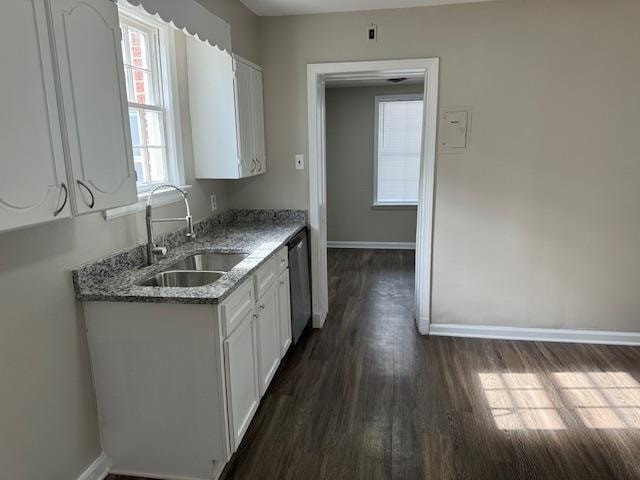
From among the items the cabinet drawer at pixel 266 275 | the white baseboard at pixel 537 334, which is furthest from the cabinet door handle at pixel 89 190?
the white baseboard at pixel 537 334

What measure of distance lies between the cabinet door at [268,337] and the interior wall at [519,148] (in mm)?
1128

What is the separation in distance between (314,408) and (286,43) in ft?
8.41

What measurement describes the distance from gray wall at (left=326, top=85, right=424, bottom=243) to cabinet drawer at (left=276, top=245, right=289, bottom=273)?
3544 mm

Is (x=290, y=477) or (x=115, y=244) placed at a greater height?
(x=115, y=244)

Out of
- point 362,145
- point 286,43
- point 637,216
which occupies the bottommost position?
point 637,216

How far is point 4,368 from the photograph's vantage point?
1.57 metres

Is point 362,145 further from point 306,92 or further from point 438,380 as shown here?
point 438,380

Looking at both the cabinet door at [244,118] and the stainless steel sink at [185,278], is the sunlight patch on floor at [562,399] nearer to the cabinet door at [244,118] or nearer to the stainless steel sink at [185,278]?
the stainless steel sink at [185,278]

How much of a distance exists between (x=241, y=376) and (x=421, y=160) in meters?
2.16

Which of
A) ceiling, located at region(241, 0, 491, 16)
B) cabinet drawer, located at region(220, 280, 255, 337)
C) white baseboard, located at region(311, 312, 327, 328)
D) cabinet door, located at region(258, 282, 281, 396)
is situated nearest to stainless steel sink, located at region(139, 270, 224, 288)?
cabinet drawer, located at region(220, 280, 255, 337)

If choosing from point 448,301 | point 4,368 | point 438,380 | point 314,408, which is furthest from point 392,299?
point 4,368

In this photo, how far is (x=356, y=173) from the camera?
635 centimetres

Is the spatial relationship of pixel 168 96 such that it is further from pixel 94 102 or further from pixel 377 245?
pixel 377 245

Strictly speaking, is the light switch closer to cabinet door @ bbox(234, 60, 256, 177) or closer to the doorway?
the doorway
